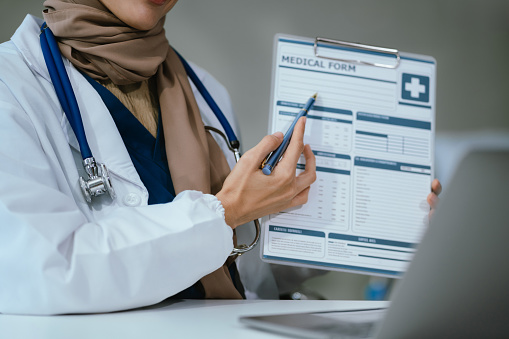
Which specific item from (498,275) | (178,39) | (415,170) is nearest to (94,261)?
(498,275)

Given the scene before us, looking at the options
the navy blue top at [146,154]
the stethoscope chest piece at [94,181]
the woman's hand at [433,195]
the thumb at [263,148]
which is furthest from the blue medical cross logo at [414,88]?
the stethoscope chest piece at [94,181]

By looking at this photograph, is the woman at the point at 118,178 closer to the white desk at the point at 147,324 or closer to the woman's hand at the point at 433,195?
the white desk at the point at 147,324

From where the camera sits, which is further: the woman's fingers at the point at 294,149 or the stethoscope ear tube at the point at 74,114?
the woman's fingers at the point at 294,149

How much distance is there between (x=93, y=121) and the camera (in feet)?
3.21

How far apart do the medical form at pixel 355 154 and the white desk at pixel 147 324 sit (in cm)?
25

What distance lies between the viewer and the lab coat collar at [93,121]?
955mm

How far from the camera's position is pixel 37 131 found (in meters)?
0.86

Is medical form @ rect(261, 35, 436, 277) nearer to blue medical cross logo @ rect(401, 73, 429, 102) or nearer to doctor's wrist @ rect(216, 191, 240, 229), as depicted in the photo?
blue medical cross logo @ rect(401, 73, 429, 102)

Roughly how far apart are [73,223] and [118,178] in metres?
0.21

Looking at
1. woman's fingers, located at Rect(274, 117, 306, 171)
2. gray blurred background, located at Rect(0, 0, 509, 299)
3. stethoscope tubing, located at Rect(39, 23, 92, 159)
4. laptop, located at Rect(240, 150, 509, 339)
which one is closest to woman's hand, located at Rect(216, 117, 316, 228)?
woman's fingers, located at Rect(274, 117, 306, 171)

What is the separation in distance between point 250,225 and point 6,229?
623mm

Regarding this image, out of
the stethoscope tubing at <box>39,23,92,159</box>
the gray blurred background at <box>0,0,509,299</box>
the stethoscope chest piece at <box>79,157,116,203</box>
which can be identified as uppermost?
the gray blurred background at <box>0,0,509,299</box>

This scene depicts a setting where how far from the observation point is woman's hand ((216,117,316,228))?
942 millimetres

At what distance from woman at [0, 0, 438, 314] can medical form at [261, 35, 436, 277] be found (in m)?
0.06
